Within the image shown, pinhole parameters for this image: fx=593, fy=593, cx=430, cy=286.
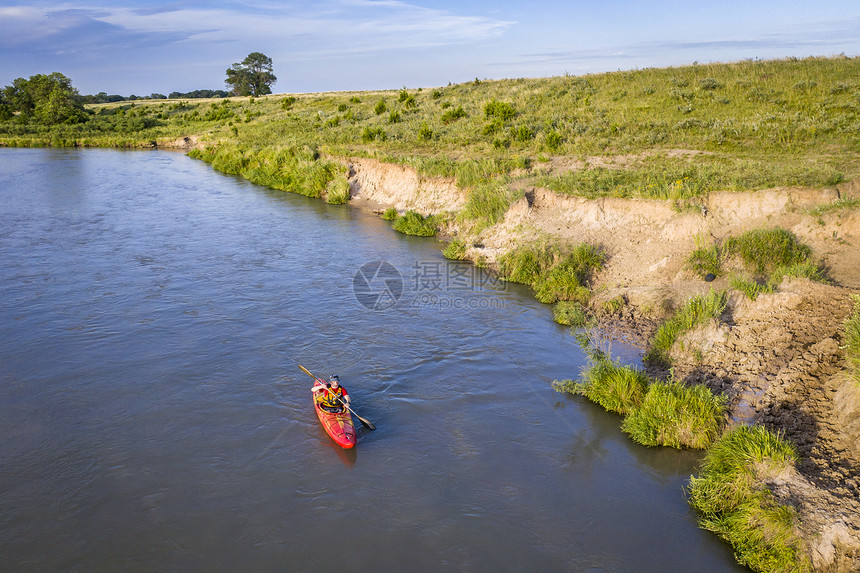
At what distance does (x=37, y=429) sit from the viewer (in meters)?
10.5

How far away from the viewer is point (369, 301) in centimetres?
1717

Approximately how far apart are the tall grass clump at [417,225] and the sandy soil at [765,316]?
3.99m

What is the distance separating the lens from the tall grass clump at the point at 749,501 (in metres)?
7.49

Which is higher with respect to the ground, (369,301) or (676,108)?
(676,108)

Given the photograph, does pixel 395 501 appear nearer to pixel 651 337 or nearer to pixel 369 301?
pixel 651 337

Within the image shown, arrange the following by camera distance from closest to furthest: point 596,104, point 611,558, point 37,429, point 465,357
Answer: point 611,558 < point 37,429 < point 465,357 < point 596,104

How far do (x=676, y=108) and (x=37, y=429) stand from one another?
2926 centimetres

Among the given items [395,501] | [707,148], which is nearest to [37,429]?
[395,501]

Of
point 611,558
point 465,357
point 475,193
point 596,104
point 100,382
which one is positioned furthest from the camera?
point 596,104

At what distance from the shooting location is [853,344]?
995 centimetres

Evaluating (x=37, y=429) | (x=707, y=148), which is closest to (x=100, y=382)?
(x=37, y=429)

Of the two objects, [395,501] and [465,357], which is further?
[465,357]

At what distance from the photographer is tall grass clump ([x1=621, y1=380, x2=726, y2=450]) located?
1005 centimetres

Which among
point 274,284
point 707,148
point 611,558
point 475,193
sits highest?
point 707,148
